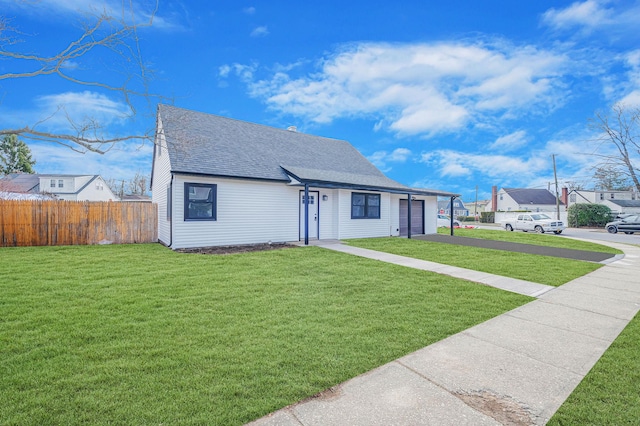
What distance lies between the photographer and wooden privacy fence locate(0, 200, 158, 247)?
11.3m

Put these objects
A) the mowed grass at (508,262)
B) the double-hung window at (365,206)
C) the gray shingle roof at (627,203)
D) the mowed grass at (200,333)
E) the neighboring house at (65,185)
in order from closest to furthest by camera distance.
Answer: the mowed grass at (200,333)
the mowed grass at (508,262)
the double-hung window at (365,206)
the neighboring house at (65,185)
the gray shingle roof at (627,203)

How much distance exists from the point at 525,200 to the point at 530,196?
2.04m

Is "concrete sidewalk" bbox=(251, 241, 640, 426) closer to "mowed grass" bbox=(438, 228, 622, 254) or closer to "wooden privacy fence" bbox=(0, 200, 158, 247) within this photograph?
"mowed grass" bbox=(438, 228, 622, 254)

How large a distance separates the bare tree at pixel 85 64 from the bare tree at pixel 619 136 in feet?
39.8

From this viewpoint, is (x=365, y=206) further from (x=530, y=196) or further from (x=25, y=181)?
(x=530, y=196)

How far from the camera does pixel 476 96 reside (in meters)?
21.4

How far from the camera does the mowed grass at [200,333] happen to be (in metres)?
2.27

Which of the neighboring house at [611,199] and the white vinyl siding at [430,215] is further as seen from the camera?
the neighboring house at [611,199]

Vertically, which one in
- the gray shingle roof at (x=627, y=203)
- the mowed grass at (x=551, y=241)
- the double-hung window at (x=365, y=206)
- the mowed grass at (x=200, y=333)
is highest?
the gray shingle roof at (x=627, y=203)

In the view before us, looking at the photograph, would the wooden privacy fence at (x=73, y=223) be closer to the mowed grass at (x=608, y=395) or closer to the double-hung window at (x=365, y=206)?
the double-hung window at (x=365, y=206)

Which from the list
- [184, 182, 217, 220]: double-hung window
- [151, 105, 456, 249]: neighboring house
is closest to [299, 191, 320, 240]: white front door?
[151, 105, 456, 249]: neighboring house

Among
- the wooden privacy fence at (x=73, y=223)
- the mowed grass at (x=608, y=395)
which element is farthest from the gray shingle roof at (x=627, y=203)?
the wooden privacy fence at (x=73, y=223)

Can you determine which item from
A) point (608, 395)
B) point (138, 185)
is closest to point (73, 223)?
point (608, 395)

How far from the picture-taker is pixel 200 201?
35.9 feet
